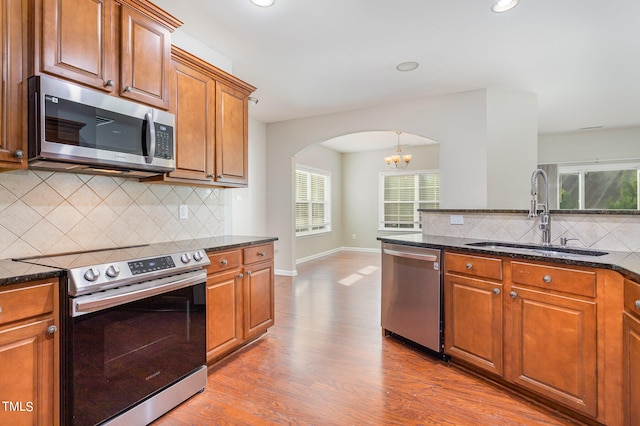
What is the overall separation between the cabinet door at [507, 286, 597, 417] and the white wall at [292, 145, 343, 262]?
5.01 m

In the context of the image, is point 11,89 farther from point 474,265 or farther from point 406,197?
point 406,197

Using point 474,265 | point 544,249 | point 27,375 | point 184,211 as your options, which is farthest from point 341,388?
point 184,211

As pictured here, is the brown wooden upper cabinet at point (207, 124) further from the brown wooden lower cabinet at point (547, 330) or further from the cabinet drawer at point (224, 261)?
the brown wooden lower cabinet at point (547, 330)

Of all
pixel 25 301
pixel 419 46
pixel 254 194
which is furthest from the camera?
pixel 254 194

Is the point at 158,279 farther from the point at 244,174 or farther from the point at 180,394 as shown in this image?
the point at 244,174

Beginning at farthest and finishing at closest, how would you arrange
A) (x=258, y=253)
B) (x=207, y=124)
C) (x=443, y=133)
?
(x=443, y=133) → (x=258, y=253) → (x=207, y=124)

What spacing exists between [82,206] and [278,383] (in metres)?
1.80

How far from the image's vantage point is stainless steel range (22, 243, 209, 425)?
148 centimetres

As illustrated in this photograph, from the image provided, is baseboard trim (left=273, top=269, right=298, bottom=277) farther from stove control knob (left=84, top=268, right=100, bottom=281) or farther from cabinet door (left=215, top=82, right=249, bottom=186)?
stove control knob (left=84, top=268, right=100, bottom=281)

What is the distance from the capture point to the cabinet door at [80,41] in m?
1.61

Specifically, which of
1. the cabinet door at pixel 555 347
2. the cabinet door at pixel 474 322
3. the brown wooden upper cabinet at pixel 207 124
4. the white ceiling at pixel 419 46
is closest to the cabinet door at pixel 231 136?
the brown wooden upper cabinet at pixel 207 124

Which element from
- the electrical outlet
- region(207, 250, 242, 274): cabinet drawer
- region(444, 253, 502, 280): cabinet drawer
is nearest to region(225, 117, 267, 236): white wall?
the electrical outlet

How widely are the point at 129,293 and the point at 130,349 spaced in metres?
0.32

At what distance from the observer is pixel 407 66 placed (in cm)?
343
